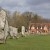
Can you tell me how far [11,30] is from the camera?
87.1 feet

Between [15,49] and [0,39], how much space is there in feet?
11.5

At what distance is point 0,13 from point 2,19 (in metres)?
0.67

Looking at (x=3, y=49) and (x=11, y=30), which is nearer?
(x=3, y=49)

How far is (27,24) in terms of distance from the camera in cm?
7738

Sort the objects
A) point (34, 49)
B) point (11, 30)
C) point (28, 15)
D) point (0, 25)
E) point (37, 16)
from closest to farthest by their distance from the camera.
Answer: point (34, 49)
point (0, 25)
point (11, 30)
point (28, 15)
point (37, 16)

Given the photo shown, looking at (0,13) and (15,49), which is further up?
(0,13)

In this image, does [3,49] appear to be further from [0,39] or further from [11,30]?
[11,30]

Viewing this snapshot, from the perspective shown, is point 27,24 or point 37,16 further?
point 37,16

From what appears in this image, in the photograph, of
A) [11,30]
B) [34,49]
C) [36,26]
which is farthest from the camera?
[36,26]

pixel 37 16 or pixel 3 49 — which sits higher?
pixel 37 16

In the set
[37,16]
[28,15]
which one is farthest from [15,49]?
[37,16]

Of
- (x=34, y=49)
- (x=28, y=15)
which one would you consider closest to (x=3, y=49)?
(x=34, y=49)

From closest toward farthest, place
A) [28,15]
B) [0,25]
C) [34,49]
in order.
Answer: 1. [34,49]
2. [0,25]
3. [28,15]

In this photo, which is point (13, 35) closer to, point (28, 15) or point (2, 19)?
point (2, 19)
